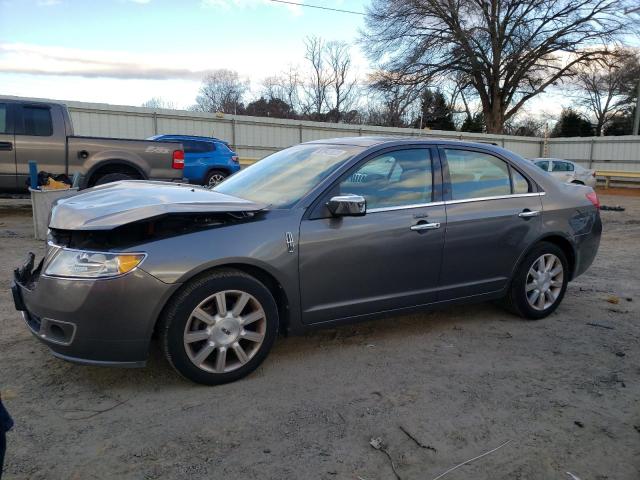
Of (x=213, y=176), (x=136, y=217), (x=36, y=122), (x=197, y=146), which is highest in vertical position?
(x=36, y=122)

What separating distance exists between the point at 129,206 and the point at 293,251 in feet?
3.49

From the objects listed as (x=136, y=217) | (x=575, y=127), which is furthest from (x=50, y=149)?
(x=575, y=127)

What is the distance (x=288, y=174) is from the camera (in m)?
4.18

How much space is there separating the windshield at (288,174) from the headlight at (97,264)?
3.58 feet

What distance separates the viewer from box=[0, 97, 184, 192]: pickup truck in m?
9.05

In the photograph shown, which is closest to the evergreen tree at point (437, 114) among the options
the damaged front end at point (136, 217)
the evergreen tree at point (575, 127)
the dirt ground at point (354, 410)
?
the evergreen tree at point (575, 127)

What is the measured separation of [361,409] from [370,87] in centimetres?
3653

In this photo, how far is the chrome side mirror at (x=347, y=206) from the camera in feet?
11.7

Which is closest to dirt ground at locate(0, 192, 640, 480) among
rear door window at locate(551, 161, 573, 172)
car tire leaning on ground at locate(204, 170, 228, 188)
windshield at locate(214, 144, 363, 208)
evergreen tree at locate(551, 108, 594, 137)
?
windshield at locate(214, 144, 363, 208)

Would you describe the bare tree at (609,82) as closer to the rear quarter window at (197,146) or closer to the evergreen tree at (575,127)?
the evergreen tree at (575,127)

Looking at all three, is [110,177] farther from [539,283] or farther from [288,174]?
[539,283]

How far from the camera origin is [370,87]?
3756cm

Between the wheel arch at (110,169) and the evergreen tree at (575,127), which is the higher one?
the evergreen tree at (575,127)

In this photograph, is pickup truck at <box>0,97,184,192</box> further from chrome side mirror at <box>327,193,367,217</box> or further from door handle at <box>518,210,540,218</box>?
door handle at <box>518,210,540,218</box>
